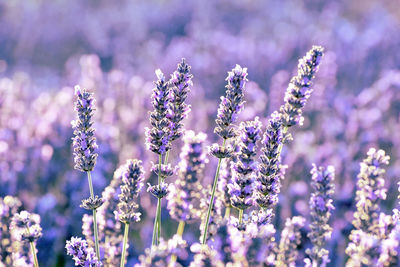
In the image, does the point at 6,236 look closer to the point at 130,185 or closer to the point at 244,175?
the point at 130,185

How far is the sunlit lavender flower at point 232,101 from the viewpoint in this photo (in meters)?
2.02

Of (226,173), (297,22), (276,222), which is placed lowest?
(226,173)

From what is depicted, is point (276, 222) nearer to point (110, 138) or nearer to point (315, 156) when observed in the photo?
point (315, 156)

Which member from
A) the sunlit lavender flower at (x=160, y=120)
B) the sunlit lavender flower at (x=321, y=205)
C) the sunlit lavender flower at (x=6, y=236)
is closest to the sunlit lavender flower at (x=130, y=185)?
the sunlit lavender flower at (x=160, y=120)

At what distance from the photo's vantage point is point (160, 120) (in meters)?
2.04

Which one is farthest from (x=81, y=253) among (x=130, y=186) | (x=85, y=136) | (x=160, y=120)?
(x=160, y=120)

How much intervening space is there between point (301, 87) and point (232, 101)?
439 millimetres

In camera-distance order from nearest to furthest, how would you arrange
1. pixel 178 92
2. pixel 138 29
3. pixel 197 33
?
1. pixel 178 92
2. pixel 197 33
3. pixel 138 29

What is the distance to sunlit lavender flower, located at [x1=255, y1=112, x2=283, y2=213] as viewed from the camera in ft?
6.61

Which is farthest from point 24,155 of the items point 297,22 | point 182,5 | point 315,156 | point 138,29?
point 182,5

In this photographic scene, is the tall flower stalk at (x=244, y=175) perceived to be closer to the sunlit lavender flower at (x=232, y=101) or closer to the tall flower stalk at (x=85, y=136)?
the sunlit lavender flower at (x=232, y=101)

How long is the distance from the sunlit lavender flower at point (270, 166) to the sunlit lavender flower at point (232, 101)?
0.53ft

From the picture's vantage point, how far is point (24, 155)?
4816 millimetres

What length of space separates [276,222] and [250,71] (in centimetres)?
500
